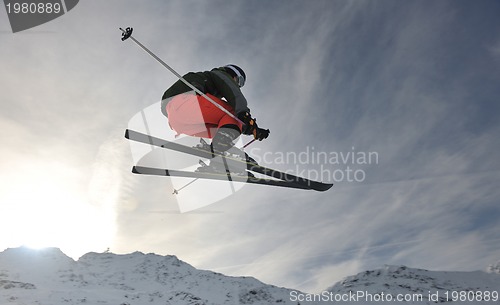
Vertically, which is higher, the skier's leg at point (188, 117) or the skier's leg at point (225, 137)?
the skier's leg at point (188, 117)

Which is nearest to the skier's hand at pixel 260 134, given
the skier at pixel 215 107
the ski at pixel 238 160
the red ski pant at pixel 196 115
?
the skier at pixel 215 107

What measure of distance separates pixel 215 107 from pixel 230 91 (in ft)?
1.40

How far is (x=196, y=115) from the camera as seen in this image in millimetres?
6625

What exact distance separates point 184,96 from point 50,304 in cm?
23460

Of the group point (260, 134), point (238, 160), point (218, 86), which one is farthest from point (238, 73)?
point (238, 160)

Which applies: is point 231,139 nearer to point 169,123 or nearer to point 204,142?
point 204,142

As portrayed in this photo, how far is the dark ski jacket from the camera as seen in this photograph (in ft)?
20.6

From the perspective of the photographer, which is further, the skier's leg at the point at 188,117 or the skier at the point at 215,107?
the skier's leg at the point at 188,117

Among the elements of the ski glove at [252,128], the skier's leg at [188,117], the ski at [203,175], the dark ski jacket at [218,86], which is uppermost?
the dark ski jacket at [218,86]

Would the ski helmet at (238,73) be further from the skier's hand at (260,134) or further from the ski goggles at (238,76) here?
the skier's hand at (260,134)

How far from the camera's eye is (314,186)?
787cm

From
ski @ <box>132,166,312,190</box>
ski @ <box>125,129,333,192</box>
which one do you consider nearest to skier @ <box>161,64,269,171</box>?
ski @ <box>125,129,333,192</box>

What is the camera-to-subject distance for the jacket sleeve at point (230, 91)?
627 cm

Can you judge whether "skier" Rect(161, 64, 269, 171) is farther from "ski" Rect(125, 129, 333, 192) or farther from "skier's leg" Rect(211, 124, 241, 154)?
"ski" Rect(125, 129, 333, 192)
